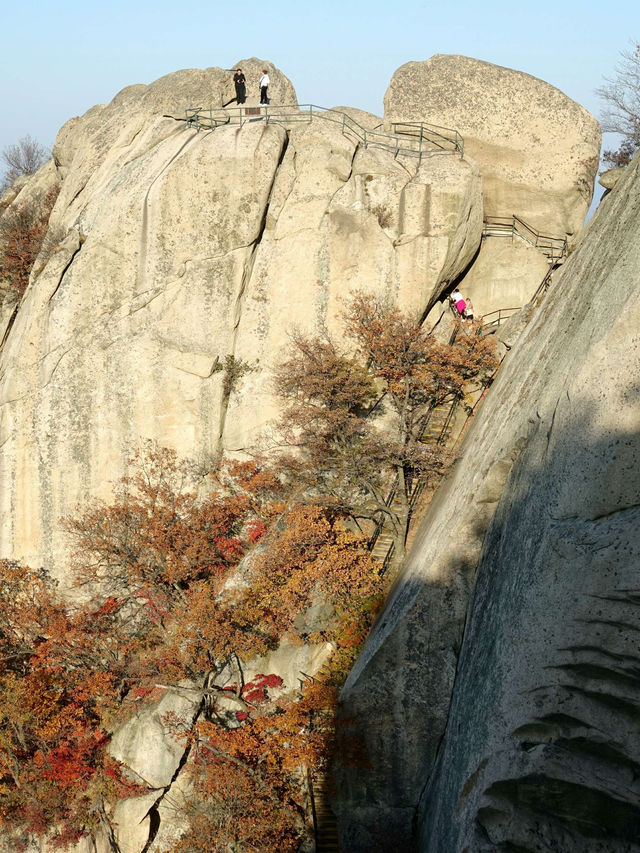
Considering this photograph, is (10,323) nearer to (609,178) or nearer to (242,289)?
(242,289)

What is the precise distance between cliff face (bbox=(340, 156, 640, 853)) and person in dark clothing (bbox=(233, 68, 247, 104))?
1688cm

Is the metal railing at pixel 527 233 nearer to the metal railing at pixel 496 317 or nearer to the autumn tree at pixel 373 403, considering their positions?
the metal railing at pixel 496 317

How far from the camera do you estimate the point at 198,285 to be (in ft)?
85.9

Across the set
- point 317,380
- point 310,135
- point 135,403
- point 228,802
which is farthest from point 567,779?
point 310,135

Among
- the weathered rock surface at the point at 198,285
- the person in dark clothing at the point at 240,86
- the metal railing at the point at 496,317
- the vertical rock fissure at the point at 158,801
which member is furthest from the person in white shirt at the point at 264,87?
the vertical rock fissure at the point at 158,801

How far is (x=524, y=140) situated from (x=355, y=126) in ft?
20.1

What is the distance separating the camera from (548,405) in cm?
Answer: 1324

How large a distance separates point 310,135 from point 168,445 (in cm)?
1158

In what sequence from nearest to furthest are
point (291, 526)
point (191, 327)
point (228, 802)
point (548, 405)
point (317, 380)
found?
1. point (548, 405)
2. point (228, 802)
3. point (291, 526)
4. point (317, 380)
5. point (191, 327)

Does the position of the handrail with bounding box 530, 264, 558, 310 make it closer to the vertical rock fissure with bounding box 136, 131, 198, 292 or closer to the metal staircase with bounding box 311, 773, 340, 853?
the vertical rock fissure with bounding box 136, 131, 198, 292

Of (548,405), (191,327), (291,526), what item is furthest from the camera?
(191,327)

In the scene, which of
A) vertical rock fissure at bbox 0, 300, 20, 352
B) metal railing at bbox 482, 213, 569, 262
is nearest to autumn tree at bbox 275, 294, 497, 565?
metal railing at bbox 482, 213, 569, 262

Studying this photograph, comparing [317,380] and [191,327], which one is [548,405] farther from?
[191,327]

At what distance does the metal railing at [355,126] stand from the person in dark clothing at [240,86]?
2.47ft
